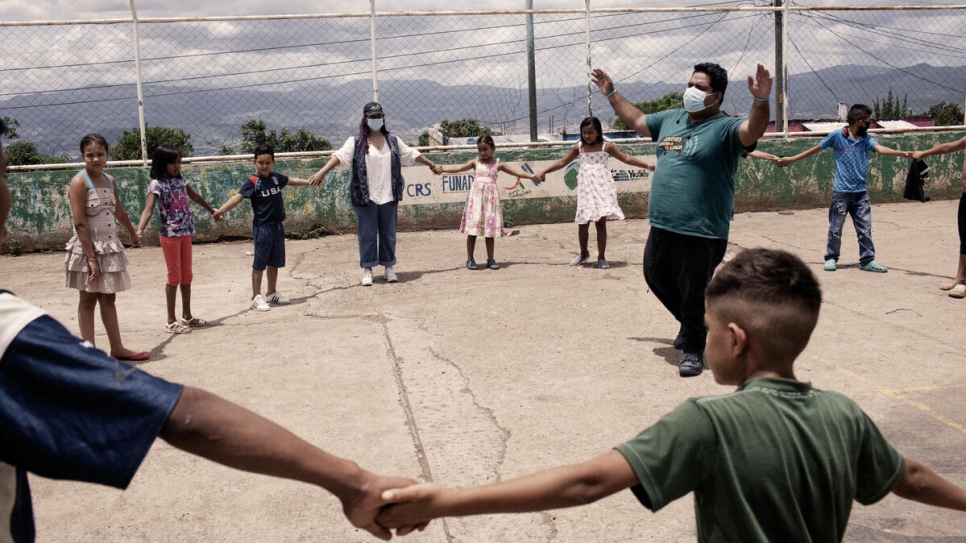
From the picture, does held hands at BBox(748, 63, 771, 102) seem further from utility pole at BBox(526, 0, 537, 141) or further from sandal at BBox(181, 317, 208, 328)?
utility pole at BBox(526, 0, 537, 141)

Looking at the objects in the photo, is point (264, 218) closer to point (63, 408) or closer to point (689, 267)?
point (689, 267)

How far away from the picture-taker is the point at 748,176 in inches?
501

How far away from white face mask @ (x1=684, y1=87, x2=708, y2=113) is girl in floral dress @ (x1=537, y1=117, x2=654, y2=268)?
3640 mm

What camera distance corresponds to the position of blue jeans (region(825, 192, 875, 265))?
320 inches

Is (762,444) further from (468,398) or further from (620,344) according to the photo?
(620,344)

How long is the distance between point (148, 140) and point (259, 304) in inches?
191

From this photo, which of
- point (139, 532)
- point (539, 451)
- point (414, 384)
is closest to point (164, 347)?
point (414, 384)

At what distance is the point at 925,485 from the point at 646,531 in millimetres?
1509

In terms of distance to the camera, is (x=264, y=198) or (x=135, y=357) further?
(x=264, y=198)

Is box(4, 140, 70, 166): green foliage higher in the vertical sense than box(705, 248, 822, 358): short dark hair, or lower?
higher

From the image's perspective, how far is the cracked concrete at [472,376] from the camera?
130 inches

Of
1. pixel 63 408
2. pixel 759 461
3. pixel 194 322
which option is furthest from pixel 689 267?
pixel 63 408

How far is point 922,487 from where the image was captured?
1.79 meters

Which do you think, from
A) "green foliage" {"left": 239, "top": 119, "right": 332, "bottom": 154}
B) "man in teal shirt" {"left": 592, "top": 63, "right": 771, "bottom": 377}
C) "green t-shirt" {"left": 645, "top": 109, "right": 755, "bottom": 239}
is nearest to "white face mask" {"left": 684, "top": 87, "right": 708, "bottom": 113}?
"man in teal shirt" {"left": 592, "top": 63, "right": 771, "bottom": 377}
